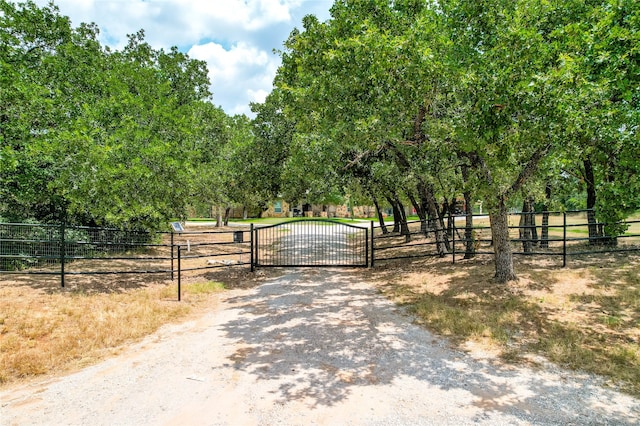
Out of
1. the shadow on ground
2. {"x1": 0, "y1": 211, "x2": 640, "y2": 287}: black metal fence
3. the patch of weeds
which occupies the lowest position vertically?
the shadow on ground

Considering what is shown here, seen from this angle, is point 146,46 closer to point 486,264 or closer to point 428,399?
point 486,264

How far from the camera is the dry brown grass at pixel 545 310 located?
15.7 feet

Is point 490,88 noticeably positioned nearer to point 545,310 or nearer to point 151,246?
point 545,310

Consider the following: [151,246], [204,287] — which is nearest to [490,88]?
[204,287]

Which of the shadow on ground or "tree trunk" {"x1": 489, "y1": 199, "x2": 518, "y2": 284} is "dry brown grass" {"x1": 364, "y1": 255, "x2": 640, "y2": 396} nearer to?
"tree trunk" {"x1": 489, "y1": 199, "x2": 518, "y2": 284}

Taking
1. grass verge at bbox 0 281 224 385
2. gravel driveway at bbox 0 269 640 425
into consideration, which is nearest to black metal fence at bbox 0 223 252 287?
grass verge at bbox 0 281 224 385

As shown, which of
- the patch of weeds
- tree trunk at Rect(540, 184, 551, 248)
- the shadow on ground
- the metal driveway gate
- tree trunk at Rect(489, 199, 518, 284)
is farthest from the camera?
the metal driveway gate

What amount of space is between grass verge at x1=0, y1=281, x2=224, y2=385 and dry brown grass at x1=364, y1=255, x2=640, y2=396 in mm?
5064

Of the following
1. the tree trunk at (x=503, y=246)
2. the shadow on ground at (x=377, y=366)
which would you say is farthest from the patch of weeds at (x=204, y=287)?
the tree trunk at (x=503, y=246)

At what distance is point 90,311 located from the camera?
6723 mm

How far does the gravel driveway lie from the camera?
3469mm

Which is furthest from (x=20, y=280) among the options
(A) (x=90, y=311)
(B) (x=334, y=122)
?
(B) (x=334, y=122)

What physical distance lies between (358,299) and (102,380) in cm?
522

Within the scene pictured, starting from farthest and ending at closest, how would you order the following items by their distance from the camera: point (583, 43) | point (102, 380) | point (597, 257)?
point (597, 257), point (583, 43), point (102, 380)
